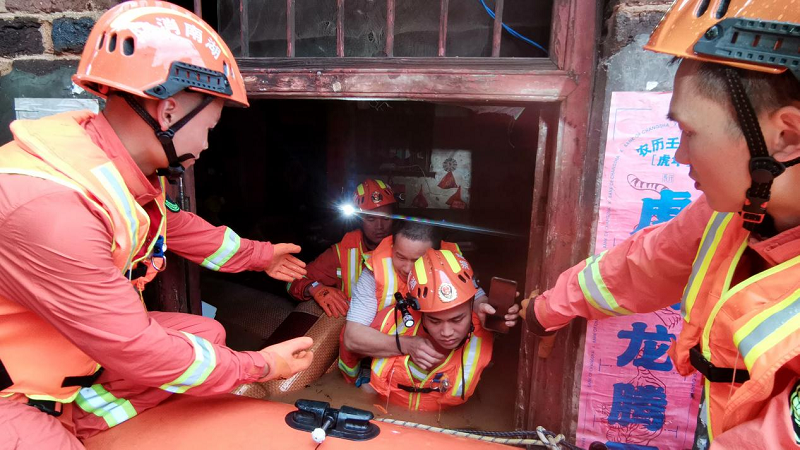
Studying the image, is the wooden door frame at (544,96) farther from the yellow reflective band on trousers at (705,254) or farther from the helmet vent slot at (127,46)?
the helmet vent slot at (127,46)

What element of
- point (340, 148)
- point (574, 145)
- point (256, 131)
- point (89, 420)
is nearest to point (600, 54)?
point (574, 145)

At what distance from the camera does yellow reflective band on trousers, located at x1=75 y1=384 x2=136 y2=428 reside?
1469mm

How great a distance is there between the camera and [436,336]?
256 cm

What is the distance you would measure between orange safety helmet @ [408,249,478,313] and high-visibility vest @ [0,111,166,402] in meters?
1.50

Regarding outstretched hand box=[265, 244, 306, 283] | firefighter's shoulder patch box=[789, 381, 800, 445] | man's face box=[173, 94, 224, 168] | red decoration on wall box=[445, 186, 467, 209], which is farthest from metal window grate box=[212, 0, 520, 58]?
red decoration on wall box=[445, 186, 467, 209]

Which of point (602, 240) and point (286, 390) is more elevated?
point (602, 240)

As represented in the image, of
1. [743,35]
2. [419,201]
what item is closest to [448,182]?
[419,201]

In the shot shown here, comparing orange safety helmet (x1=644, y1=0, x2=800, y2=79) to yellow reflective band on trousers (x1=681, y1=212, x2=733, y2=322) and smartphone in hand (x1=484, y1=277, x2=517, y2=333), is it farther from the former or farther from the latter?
smartphone in hand (x1=484, y1=277, x2=517, y2=333)

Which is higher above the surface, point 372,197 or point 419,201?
point 372,197

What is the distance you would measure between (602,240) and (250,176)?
6.13 m

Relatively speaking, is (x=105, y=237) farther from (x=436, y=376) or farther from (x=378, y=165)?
(x=378, y=165)

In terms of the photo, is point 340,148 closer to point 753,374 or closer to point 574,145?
point 574,145

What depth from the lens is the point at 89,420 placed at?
4.84 feet

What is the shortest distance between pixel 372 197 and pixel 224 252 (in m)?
1.88
